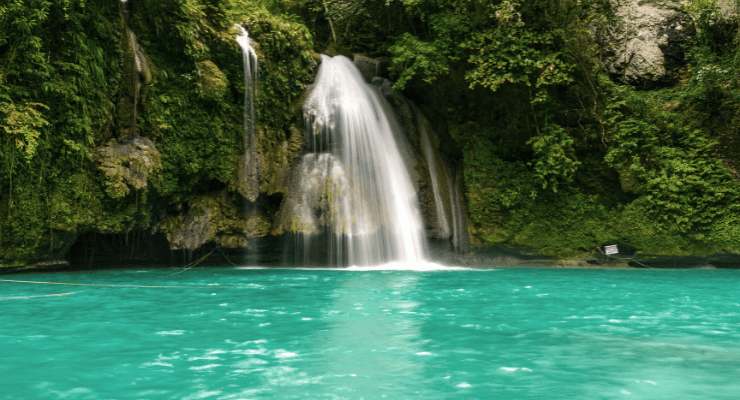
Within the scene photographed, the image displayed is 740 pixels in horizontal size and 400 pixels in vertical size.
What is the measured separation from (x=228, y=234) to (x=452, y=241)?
571 centimetres

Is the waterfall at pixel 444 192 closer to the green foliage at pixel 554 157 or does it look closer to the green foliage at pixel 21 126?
the green foliage at pixel 554 157

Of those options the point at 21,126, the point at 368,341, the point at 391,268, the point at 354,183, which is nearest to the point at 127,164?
the point at 21,126

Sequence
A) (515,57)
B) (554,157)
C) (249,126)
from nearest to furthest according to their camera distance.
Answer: (249,126) → (515,57) → (554,157)

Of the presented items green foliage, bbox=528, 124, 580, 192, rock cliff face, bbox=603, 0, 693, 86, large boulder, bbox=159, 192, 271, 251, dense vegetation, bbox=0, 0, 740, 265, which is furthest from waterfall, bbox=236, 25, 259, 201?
rock cliff face, bbox=603, 0, 693, 86

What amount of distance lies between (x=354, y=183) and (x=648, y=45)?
9301 millimetres

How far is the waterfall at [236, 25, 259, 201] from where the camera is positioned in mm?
14617

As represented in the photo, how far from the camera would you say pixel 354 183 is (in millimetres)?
15047

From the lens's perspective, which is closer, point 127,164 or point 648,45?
point 127,164

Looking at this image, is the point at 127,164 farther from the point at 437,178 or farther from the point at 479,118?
the point at 479,118

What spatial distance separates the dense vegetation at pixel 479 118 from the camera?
40.7 ft

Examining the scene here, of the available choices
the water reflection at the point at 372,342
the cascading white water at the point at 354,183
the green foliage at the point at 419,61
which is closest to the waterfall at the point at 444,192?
the cascading white water at the point at 354,183

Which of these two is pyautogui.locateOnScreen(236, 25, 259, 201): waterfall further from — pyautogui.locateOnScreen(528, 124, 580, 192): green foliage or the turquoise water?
pyautogui.locateOnScreen(528, 124, 580, 192): green foliage

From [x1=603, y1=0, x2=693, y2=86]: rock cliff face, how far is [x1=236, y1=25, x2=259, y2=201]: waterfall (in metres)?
9.86

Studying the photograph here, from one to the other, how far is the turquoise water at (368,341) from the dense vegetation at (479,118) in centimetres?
369
